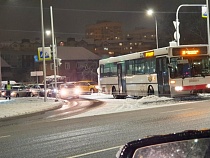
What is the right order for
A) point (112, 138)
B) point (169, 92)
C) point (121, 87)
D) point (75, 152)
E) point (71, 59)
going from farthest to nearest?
point (71, 59) → point (121, 87) → point (169, 92) → point (112, 138) → point (75, 152)

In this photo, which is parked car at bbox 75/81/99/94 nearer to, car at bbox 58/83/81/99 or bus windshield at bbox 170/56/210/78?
car at bbox 58/83/81/99

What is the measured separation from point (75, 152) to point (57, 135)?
2978 millimetres

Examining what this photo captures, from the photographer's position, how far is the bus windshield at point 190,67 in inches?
904

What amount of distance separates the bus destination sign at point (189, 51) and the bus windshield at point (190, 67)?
28cm

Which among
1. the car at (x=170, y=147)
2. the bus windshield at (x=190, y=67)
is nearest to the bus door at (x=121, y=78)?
the bus windshield at (x=190, y=67)

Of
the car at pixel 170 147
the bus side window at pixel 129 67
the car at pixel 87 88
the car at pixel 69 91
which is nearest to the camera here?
the car at pixel 170 147

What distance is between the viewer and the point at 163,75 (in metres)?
23.7

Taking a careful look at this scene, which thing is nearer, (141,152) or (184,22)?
(141,152)

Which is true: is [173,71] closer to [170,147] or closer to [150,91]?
[150,91]

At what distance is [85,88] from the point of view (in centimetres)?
4681

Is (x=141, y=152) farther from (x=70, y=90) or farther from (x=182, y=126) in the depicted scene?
(x=70, y=90)

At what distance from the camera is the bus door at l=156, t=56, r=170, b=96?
23.3 meters

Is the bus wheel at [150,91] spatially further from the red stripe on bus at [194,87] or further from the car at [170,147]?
the car at [170,147]

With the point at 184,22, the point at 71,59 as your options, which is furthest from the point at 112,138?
the point at 71,59
